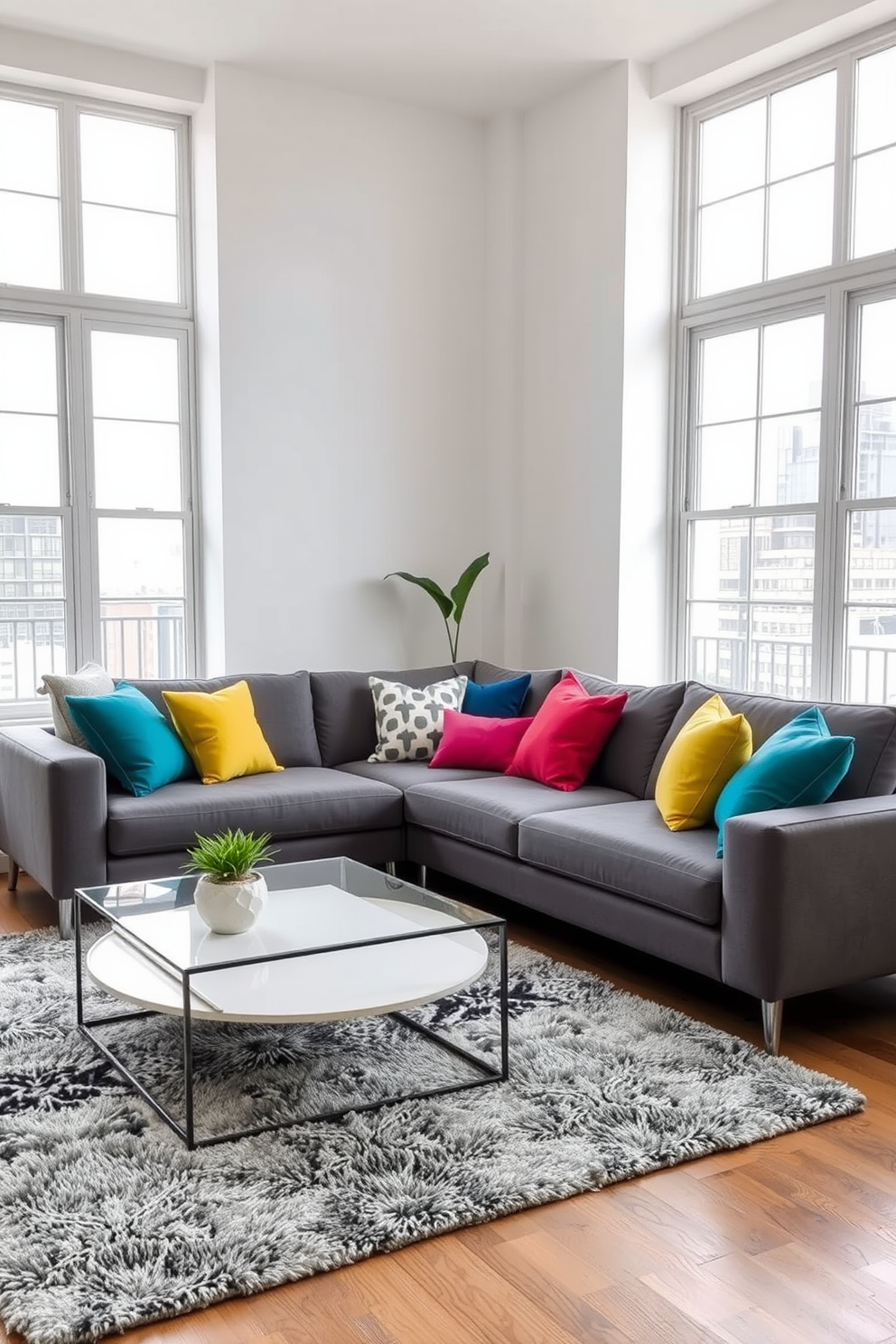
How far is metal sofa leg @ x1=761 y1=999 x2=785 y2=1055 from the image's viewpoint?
2945 millimetres

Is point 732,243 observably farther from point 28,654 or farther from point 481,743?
point 28,654

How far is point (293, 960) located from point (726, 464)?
312cm

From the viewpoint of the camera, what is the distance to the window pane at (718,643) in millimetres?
5039

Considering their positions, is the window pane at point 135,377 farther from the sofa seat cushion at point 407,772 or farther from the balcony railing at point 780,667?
the balcony railing at point 780,667

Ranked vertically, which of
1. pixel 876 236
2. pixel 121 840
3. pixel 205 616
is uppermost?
pixel 876 236

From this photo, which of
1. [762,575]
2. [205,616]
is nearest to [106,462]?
[205,616]

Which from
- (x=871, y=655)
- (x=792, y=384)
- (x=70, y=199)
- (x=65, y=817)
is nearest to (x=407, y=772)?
(x=65, y=817)

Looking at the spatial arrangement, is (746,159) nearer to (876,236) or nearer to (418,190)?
(876,236)

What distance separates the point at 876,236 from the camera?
441 cm

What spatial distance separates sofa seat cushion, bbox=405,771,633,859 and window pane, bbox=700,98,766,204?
8.49ft

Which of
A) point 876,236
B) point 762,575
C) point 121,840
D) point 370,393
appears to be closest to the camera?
point 121,840

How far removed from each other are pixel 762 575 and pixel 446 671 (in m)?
1.37

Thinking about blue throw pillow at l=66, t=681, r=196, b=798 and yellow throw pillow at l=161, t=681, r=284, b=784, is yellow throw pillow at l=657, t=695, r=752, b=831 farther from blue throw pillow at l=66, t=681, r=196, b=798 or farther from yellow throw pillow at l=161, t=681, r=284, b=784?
blue throw pillow at l=66, t=681, r=196, b=798

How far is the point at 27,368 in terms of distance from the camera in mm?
5086
